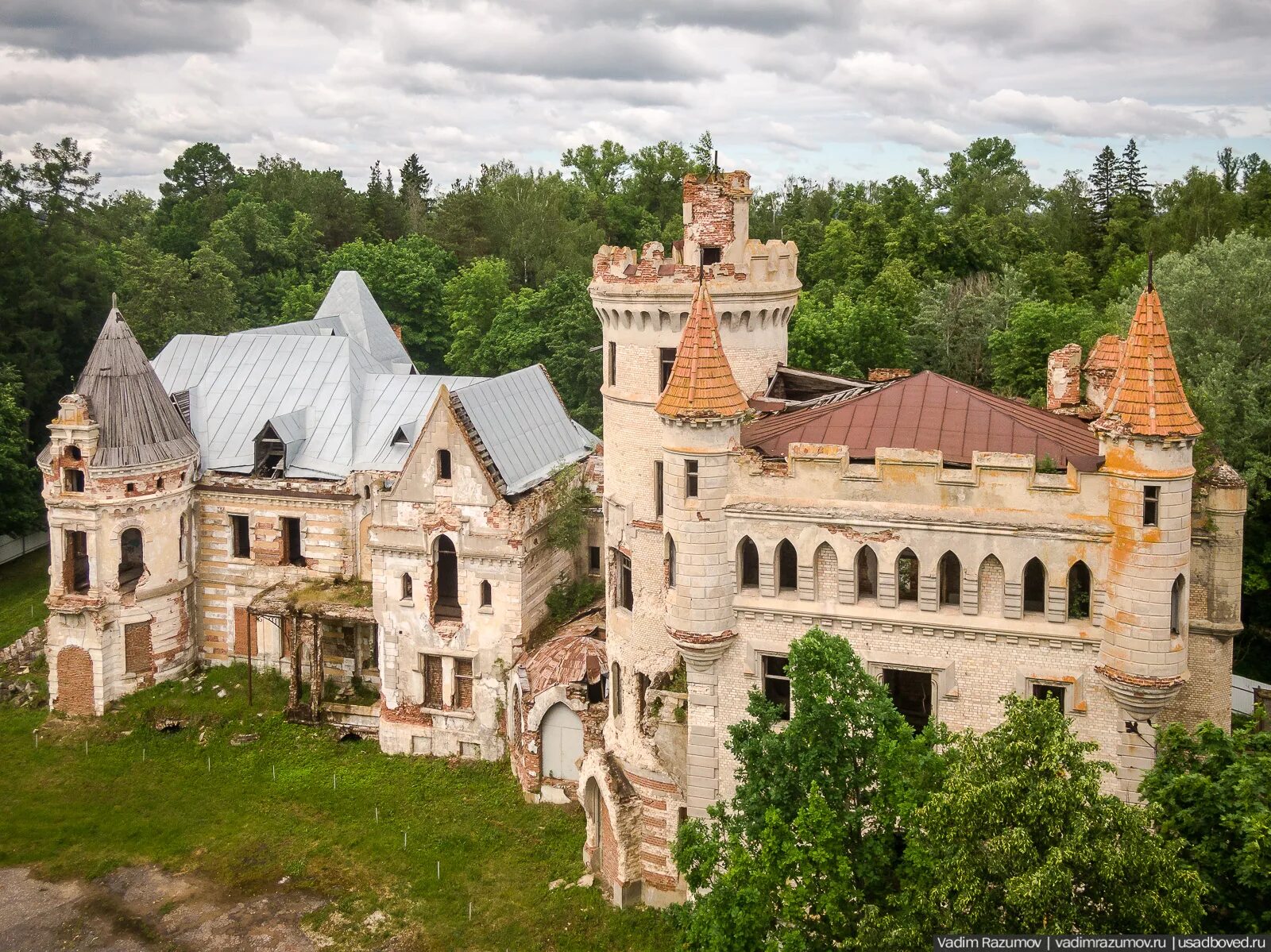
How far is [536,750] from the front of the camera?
44000 mm

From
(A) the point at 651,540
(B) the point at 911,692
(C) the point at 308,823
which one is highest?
(A) the point at 651,540

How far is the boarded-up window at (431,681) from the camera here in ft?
157

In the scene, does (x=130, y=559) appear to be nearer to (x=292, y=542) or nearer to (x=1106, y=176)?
(x=292, y=542)

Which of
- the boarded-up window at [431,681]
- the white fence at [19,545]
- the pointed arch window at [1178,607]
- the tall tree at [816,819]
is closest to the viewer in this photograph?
the tall tree at [816,819]

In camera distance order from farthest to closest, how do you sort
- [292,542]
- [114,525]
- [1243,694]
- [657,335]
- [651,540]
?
[292,542], [114,525], [1243,694], [657,335], [651,540]

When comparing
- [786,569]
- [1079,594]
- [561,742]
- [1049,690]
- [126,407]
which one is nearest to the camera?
[1079,594]

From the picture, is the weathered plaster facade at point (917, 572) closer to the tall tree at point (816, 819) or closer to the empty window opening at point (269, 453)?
the tall tree at point (816, 819)

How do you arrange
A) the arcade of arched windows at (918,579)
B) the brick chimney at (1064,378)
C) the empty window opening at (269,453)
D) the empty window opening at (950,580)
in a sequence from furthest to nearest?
1. the empty window opening at (269,453)
2. the brick chimney at (1064,378)
3. the empty window opening at (950,580)
4. the arcade of arched windows at (918,579)

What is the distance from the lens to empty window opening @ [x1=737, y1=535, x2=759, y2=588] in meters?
33.8

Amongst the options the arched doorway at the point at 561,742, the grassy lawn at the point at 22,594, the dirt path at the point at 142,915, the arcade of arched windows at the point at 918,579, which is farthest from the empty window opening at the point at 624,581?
the grassy lawn at the point at 22,594

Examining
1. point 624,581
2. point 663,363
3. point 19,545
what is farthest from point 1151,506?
point 19,545

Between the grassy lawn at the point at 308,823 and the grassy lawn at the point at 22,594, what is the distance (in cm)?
1157

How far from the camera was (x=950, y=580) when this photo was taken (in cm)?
3300

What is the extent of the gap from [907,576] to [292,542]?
31346mm
